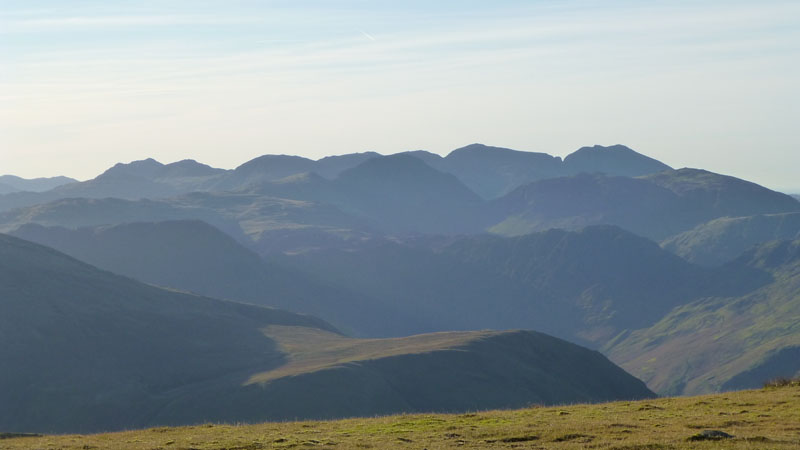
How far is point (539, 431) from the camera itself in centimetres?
3656

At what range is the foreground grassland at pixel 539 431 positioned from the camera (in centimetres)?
3356

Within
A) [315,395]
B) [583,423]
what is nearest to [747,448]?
[583,423]

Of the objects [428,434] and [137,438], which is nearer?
[428,434]

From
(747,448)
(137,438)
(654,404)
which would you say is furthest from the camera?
(654,404)

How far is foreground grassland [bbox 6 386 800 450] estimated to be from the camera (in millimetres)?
33562

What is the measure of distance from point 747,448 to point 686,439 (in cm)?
269

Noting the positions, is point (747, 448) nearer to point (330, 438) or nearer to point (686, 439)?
point (686, 439)

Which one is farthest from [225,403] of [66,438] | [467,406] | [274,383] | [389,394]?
[66,438]

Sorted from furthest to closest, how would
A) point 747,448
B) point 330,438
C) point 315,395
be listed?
point 315,395, point 330,438, point 747,448

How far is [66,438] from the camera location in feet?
136

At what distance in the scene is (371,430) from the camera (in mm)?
40281

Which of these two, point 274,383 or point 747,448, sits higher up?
point 747,448

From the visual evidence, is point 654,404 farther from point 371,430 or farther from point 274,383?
point 274,383

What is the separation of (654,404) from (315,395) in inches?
5977
